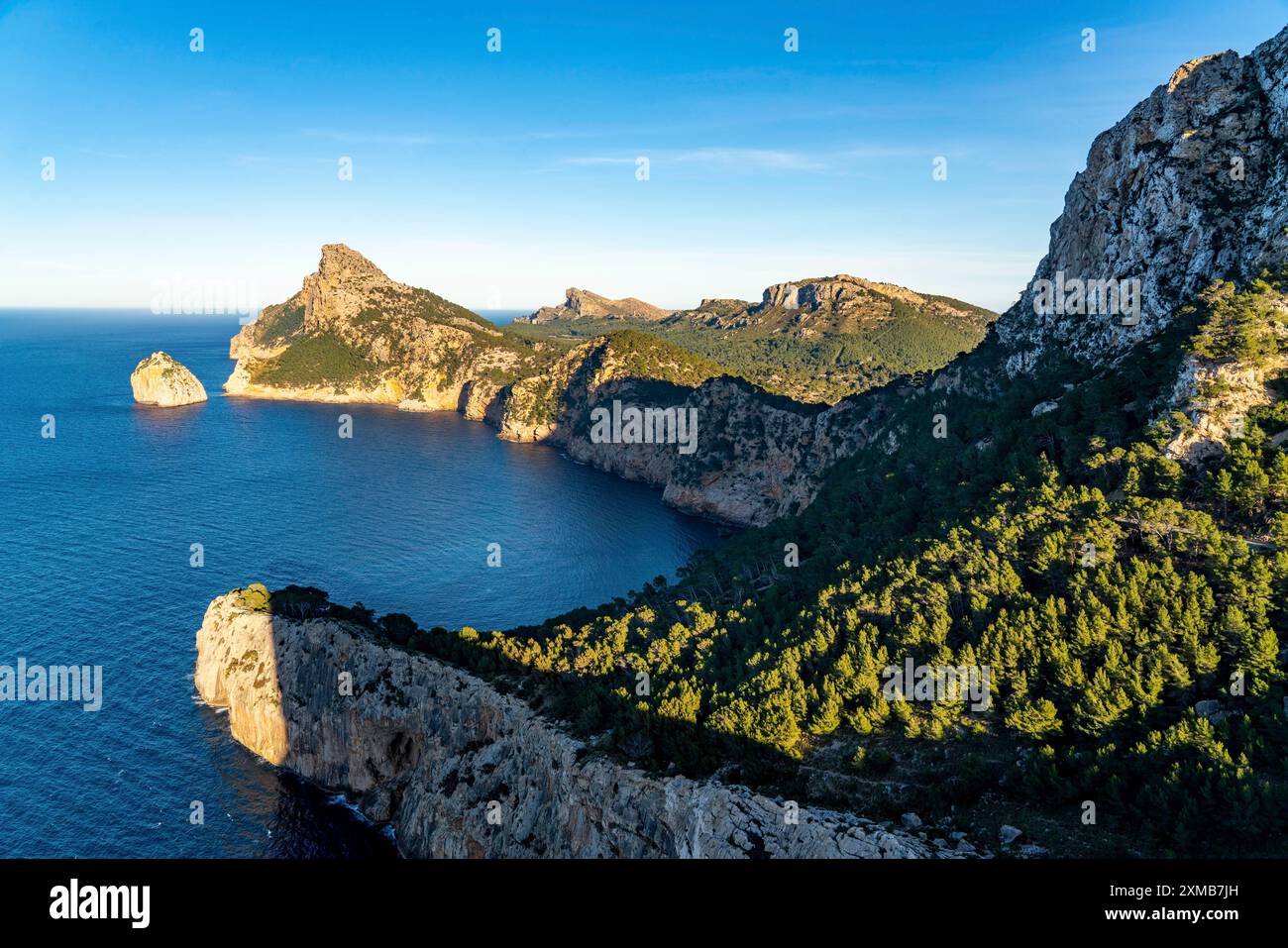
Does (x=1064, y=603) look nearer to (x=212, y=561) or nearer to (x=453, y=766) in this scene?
(x=453, y=766)

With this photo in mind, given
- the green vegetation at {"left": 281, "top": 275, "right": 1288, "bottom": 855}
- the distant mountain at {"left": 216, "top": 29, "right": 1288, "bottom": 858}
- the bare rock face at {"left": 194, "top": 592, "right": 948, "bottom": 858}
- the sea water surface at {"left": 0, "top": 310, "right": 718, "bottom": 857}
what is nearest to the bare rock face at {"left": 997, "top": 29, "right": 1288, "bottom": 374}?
the distant mountain at {"left": 216, "top": 29, "right": 1288, "bottom": 858}

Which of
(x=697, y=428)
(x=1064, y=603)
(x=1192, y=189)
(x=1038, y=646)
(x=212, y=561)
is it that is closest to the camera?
(x=1038, y=646)

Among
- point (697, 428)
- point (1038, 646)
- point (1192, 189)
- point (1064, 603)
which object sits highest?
point (1192, 189)

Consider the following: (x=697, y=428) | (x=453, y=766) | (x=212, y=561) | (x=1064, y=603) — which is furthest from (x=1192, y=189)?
(x=212, y=561)

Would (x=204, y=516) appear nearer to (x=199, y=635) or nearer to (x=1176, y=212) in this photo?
(x=199, y=635)

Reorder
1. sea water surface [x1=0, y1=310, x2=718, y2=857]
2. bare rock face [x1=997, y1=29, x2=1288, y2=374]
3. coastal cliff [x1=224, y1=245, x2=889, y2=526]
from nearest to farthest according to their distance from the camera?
bare rock face [x1=997, y1=29, x2=1288, y2=374], sea water surface [x1=0, y1=310, x2=718, y2=857], coastal cliff [x1=224, y1=245, x2=889, y2=526]

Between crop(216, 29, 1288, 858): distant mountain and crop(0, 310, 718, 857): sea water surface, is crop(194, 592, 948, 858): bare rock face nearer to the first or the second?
crop(216, 29, 1288, 858): distant mountain

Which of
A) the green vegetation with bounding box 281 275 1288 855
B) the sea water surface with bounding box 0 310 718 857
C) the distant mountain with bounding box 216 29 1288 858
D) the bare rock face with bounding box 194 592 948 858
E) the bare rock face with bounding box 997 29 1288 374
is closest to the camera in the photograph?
the green vegetation with bounding box 281 275 1288 855
